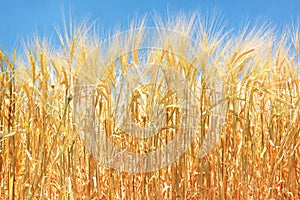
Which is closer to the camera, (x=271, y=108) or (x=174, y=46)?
(x=174, y=46)

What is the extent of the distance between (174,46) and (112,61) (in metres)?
0.31

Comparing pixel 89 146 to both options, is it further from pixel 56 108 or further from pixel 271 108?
pixel 271 108

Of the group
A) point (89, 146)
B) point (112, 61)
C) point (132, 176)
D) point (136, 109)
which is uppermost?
point (112, 61)

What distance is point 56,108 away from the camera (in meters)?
2.14

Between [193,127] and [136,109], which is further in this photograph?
[136,109]

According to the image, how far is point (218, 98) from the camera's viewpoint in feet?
7.27

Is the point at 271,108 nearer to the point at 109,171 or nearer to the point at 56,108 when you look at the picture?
the point at 109,171

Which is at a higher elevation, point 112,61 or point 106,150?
point 112,61

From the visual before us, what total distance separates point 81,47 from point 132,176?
0.71 metres

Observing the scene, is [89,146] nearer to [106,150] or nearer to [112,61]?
[106,150]

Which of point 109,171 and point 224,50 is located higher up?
point 224,50

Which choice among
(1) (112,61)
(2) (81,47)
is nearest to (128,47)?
(1) (112,61)

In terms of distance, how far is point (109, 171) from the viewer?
220 cm

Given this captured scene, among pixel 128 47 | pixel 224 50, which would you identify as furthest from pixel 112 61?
pixel 224 50
